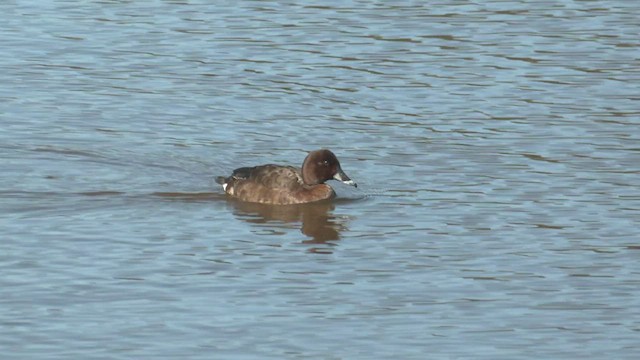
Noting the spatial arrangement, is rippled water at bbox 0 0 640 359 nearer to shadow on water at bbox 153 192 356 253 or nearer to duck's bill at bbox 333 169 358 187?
shadow on water at bbox 153 192 356 253

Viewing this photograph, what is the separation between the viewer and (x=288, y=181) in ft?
58.1

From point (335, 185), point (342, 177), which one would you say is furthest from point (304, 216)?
point (335, 185)

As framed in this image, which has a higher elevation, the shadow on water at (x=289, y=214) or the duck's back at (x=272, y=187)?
the duck's back at (x=272, y=187)

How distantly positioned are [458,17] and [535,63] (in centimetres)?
315

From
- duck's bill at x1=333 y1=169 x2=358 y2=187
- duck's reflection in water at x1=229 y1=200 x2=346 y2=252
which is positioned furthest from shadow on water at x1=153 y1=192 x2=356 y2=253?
duck's bill at x1=333 y1=169 x2=358 y2=187

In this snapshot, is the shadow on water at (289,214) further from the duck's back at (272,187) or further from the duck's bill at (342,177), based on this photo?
the duck's bill at (342,177)

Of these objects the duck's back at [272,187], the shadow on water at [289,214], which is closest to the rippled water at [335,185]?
the shadow on water at [289,214]

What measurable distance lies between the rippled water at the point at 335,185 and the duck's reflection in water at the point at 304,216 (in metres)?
0.05

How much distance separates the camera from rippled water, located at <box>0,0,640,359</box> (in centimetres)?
1289

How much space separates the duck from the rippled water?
0.51ft

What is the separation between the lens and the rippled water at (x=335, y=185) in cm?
1289

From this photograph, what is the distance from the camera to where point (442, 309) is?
13289 millimetres

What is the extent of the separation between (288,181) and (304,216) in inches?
16.7

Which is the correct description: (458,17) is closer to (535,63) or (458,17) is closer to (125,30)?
(535,63)
